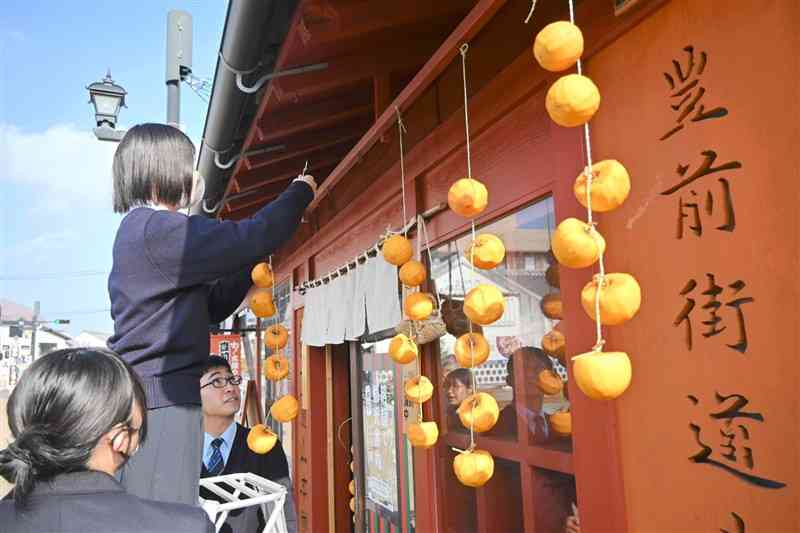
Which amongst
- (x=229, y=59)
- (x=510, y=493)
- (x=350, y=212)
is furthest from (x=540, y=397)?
(x=350, y=212)

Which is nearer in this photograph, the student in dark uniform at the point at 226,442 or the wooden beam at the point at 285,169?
the student in dark uniform at the point at 226,442

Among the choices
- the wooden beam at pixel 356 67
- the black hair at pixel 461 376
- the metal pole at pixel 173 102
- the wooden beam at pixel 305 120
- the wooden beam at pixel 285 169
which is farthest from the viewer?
the metal pole at pixel 173 102

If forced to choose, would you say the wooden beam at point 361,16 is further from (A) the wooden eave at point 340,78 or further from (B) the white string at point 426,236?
(B) the white string at point 426,236

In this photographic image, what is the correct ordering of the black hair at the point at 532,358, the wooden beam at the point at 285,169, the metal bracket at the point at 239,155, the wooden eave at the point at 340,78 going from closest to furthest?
the black hair at the point at 532,358 < the wooden eave at the point at 340,78 < the metal bracket at the point at 239,155 < the wooden beam at the point at 285,169

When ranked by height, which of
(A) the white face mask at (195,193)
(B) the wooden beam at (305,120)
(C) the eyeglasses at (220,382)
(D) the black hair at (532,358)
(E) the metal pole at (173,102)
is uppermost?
(E) the metal pole at (173,102)

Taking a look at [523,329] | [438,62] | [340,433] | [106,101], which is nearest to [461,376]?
[523,329]

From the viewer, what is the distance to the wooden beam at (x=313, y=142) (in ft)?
16.5

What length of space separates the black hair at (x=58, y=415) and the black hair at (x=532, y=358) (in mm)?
1789

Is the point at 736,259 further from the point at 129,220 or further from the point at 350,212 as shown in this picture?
the point at 350,212

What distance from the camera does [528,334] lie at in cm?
279

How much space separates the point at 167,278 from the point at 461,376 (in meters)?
1.93

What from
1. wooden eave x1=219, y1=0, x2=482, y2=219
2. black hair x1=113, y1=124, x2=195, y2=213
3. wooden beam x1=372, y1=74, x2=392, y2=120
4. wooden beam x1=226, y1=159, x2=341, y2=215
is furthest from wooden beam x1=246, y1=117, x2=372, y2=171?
black hair x1=113, y1=124, x2=195, y2=213

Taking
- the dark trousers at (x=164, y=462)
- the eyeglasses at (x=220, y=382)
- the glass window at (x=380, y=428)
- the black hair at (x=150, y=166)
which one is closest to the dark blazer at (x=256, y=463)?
the eyeglasses at (x=220, y=382)

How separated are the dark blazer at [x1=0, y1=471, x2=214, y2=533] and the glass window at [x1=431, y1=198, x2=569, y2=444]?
144cm
